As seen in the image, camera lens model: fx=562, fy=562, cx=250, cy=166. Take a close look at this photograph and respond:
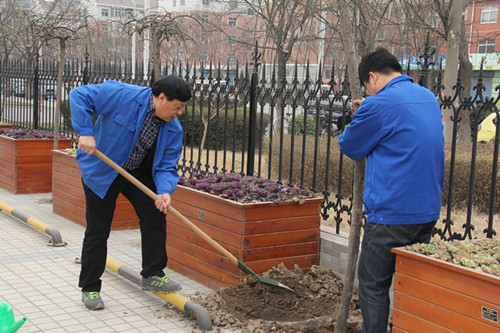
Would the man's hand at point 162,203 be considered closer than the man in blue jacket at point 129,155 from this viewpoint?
Yes

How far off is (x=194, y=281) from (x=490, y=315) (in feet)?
9.77

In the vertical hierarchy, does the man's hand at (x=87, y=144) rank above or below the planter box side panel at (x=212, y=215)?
above

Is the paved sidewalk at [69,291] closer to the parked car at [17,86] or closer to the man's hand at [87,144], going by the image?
the man's hand at [87,144]

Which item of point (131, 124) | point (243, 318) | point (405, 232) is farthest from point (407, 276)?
point (131, 124)

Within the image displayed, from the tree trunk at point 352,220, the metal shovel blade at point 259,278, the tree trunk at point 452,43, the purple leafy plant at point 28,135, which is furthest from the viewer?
the tree trunk at point 452,43

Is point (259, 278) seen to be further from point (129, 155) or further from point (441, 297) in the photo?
point (441, 297)

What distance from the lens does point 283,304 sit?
4.43 metres

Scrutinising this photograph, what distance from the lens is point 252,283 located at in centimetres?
456

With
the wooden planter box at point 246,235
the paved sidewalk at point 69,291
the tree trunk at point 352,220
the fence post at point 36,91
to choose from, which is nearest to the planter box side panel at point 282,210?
the wooden planter box at point 246,235

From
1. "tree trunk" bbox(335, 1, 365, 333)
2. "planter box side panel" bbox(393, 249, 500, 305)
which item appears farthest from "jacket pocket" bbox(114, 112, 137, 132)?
"planter box side panel" bbox(393, 249, 500, 305)

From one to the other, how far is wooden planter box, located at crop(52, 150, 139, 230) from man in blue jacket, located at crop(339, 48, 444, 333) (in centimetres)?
439

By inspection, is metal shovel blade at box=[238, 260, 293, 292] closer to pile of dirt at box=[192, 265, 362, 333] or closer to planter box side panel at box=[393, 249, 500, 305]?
pile of dirt at box=[192, 265, 362, 333]

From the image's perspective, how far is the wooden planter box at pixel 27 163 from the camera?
29.5 feet

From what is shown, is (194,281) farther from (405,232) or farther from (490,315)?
(490,315)
